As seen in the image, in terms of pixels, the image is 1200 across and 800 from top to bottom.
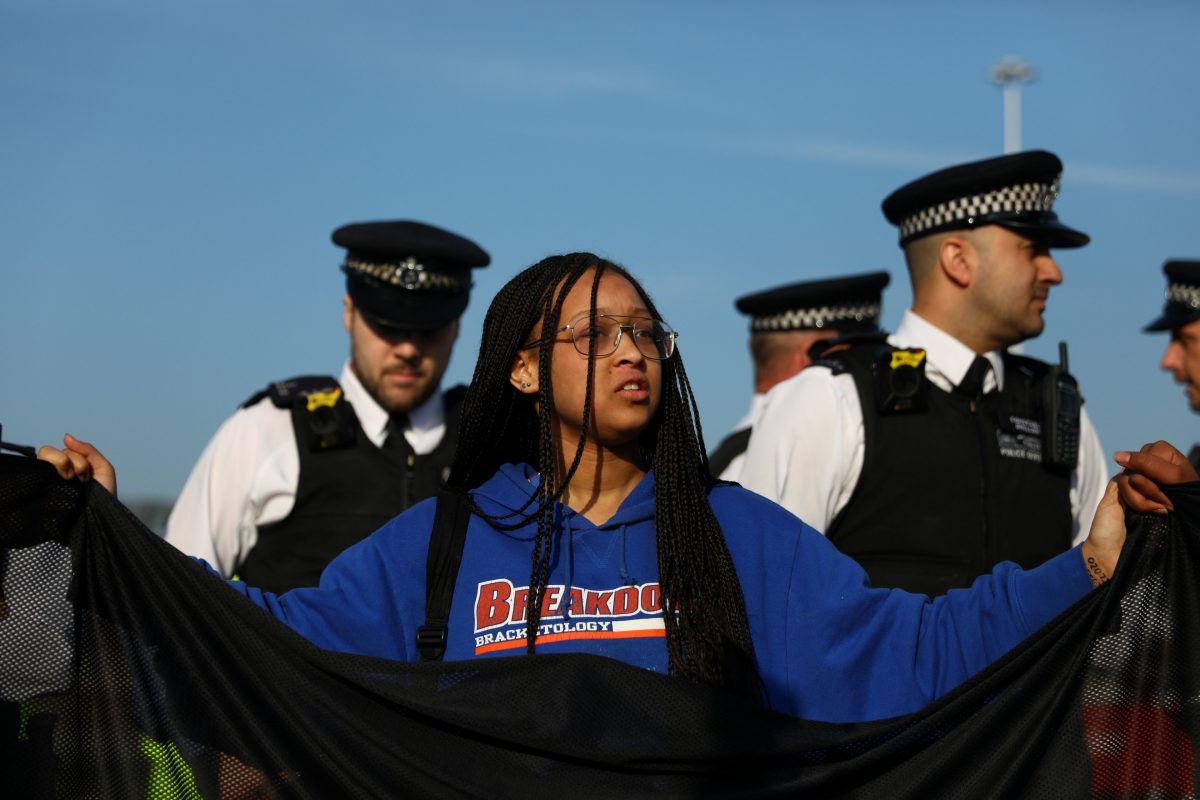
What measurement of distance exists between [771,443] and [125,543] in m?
2.43

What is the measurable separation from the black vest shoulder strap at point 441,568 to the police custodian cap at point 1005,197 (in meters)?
2.73

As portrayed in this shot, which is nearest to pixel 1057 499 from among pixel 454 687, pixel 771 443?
pixel 771 443

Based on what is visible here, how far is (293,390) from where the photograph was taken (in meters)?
6.66

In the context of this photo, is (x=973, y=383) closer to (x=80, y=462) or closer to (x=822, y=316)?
(x=80, y=462)

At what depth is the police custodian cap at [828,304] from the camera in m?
9.32

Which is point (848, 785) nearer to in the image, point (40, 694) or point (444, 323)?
point (40, 694)

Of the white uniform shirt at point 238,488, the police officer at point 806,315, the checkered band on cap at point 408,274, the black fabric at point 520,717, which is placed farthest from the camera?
the police officer at point 806,315

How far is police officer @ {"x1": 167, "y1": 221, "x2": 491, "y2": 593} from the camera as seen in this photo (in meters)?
6.34

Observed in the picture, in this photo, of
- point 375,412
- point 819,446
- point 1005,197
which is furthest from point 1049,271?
point 375,412

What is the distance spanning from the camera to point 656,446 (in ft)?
13.3

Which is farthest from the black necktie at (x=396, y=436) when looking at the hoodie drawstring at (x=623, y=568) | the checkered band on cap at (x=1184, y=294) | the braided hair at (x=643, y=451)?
the checkered band on cap at (x=1184, y=294)

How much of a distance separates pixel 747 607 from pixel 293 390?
341cm

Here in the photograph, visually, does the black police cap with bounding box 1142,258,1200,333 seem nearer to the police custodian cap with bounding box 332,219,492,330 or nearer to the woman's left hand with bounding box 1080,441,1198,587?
the police custodian cap with bounding box 332,219,492,330

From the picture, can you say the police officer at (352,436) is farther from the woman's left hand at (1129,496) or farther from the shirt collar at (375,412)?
the woman's left hand at (1129,496)
